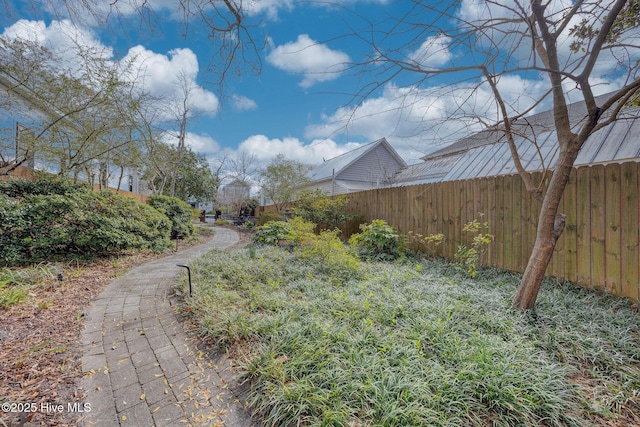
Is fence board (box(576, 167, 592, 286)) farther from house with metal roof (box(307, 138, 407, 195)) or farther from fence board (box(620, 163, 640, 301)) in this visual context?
house with metal roof (box(307, 138, 407, 195))

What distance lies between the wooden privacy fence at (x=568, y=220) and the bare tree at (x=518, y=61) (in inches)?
42.4

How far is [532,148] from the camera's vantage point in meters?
6.43

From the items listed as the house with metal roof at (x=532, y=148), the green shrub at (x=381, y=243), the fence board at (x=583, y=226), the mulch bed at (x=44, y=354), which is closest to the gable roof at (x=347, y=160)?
the house with metal roof at (x=532, y=148)

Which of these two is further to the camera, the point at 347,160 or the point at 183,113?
the point at 347,160

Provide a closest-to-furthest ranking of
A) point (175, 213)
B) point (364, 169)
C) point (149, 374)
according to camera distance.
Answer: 1. point (149, 374)
2. point (175, 213)
3. point (364, 169)

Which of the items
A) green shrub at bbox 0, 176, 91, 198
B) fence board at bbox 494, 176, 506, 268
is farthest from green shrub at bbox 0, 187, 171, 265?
fence board at bbox 494, 176, 506, 268

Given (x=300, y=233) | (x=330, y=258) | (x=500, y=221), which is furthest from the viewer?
(x=300, y=233)

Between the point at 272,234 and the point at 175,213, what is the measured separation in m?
4.41

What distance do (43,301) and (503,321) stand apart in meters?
5.33

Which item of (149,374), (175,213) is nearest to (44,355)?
(149,374)

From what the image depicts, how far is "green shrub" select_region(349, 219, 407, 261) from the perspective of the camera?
566 cm

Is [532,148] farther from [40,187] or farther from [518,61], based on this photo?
[40,187]

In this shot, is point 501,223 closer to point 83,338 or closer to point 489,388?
point 489,388

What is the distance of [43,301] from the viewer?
320 cm
